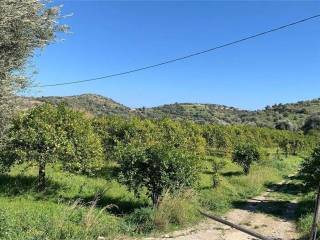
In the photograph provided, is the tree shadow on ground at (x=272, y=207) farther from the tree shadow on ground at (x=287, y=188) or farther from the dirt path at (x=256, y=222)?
the tree shadow on ground at (x=287, y=188)

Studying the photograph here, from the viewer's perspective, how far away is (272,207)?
1995 cm

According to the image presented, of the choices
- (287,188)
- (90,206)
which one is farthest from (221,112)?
(90,206)

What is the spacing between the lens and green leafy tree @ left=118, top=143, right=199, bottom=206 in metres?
15.9

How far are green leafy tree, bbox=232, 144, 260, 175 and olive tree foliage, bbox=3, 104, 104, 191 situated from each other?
1231cm

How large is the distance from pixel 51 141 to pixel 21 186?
6.40 ft

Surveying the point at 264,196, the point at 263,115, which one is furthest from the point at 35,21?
the point at 263,115

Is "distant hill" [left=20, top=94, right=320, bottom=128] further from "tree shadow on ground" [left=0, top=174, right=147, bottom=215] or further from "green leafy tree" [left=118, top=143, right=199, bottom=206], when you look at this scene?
"green leafy tree" [left=118, top=143, right=199, bottom=206]

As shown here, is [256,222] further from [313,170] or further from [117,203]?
[117,203]

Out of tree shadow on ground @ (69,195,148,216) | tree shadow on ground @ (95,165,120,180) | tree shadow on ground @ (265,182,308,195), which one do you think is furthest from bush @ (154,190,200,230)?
tree shadow on ground @ (265,182,308,195)

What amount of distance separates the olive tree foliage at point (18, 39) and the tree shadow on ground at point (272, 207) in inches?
439

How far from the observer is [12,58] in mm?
9852

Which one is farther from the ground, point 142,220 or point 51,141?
point 51,141

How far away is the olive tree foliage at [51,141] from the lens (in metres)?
17.6

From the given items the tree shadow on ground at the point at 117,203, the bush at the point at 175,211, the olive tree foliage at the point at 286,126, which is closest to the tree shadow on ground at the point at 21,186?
the tree shadow on ground at the point at 117,203
